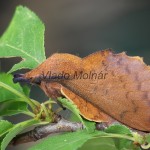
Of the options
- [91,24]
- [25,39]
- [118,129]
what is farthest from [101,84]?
[91,24]

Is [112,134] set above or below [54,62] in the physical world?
below

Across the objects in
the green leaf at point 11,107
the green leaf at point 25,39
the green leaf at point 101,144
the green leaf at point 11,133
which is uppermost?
the green leaf at point 25,39

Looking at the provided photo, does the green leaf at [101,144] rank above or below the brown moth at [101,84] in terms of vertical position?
below

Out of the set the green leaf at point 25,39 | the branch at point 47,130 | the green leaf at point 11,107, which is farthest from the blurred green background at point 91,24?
the branch at point 47,130

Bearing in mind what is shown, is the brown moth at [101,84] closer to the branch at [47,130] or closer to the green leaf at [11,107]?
the branch at [47,130]

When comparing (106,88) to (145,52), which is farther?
(145,52)

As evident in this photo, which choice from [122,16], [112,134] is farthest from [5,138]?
[122,16]

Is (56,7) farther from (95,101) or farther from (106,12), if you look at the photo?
(95,101)
